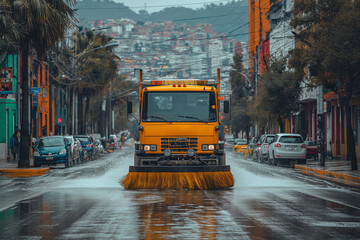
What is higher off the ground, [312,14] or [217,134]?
[312,14]

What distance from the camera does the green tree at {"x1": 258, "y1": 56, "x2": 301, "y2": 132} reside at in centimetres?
5266

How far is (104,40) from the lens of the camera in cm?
7044

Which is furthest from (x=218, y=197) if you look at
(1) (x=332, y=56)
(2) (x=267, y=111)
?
(2) (x=267, y=111)

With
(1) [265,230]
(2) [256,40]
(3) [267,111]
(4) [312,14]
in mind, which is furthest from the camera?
(2) [256,40]

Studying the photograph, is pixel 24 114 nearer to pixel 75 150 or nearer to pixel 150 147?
pixel 75 150

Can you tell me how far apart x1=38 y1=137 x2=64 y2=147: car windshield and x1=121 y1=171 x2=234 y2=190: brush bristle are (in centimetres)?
1744

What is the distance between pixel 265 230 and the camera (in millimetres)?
11336

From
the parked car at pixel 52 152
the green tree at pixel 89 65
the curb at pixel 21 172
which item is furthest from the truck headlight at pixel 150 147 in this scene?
the green tree at pixel 89 65

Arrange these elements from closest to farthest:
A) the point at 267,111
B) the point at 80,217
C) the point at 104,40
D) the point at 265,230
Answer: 1. the point at 265,230
2. the point at 80,217
3. the point at 267,111
4. the point at 104,40

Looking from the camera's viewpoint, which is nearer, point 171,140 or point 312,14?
point 171,140

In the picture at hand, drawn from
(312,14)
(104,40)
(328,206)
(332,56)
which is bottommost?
(328,206)

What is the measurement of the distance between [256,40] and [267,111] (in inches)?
2085

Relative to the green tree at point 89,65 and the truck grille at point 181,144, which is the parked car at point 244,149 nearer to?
the green tree at point 89,65

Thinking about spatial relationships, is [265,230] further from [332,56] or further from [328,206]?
[332,56]
